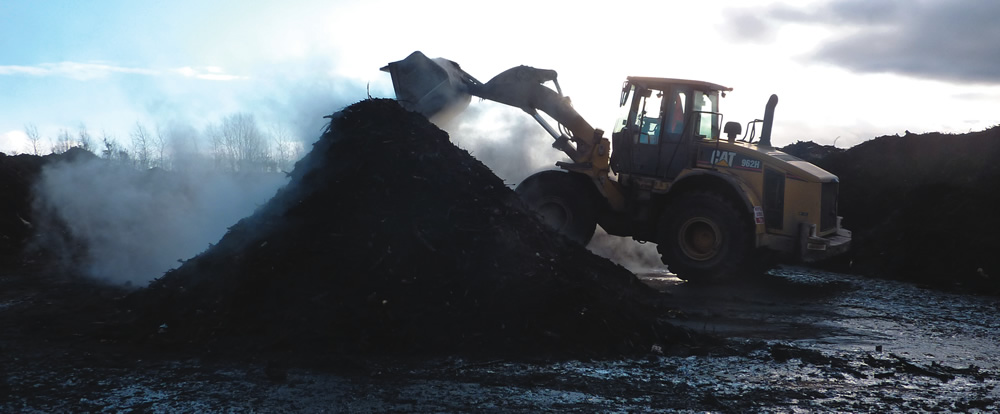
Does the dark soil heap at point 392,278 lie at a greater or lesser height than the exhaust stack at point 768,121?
lesser

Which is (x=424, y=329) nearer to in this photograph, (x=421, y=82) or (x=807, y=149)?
(x=421, y=82)

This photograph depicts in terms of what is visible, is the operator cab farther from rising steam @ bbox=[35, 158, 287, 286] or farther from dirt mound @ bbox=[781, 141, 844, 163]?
dirt mound @ bbox=[781, 141, 844, 163]

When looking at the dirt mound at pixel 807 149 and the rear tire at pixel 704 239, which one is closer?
the rear tire at pixel 704 239

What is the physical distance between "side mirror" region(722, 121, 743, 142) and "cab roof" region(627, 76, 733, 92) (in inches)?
23.7

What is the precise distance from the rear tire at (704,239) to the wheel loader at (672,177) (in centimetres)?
2

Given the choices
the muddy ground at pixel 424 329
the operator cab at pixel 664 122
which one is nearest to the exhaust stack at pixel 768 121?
the operator cab at pixel 664 122

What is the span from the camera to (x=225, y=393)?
558cm

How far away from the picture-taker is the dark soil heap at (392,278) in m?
6.89

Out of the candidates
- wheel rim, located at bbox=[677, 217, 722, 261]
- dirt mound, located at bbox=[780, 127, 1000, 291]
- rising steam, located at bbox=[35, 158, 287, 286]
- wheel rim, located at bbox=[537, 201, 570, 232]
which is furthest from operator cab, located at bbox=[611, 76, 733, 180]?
rising steam, located at bbox=[35, 158, 287, 286]

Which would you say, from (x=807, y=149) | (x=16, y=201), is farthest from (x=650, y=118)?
(x=807, y=149)

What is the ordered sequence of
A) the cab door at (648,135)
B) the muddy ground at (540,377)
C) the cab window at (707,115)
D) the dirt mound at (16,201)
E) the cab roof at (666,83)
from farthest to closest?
the dirt mound at (16,201)
the cab door at (648,135)
the cab window at (707,115)
the cab roof at (666,83)
the muddy ground at (540,377)

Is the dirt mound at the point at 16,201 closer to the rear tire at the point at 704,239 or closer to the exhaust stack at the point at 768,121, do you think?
the rear tire at the point at 704,239

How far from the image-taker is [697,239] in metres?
11.6

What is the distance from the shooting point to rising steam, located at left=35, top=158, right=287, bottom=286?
11.5 meters
